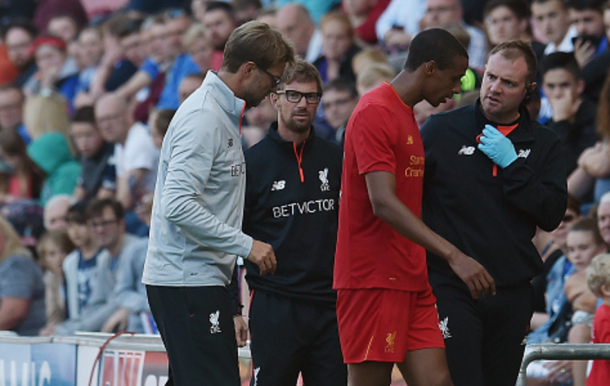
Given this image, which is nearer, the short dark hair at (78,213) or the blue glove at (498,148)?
the blue glove at (498,148)

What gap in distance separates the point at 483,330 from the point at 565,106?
3.94 meters

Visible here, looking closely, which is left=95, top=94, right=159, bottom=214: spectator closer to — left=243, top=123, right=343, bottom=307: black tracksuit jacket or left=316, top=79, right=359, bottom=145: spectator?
left=316, top=79, right=359, bottom=145: spectator

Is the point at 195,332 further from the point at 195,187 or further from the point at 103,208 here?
the point at 103,208

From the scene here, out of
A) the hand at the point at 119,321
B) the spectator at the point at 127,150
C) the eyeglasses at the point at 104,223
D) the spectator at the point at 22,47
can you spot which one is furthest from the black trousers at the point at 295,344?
the spectator at the point at 22,47

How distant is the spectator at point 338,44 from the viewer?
1205 cm

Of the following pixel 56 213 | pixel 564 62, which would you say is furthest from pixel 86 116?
pixel 564 62

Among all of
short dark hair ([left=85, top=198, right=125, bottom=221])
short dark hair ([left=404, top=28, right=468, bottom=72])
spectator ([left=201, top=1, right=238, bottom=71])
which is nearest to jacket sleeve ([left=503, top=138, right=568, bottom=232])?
short dark hair ([left=404, top=28, right=468, bottom=72])

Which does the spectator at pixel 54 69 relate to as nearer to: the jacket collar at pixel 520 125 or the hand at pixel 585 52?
the hand at pixel 585 52

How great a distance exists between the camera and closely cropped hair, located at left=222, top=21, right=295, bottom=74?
5.55 meters

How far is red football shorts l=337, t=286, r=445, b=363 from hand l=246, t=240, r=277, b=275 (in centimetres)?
54

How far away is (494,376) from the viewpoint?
6.21m

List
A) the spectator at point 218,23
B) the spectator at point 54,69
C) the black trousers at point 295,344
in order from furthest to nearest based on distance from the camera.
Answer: the spectator at point 54,69 → the spectator at point 218,23 → the black trousers at point 295,344

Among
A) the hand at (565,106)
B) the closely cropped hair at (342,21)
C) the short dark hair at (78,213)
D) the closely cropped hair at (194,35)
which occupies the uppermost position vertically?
the closely cropped hair at (194,35)

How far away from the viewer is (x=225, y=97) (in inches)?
218
